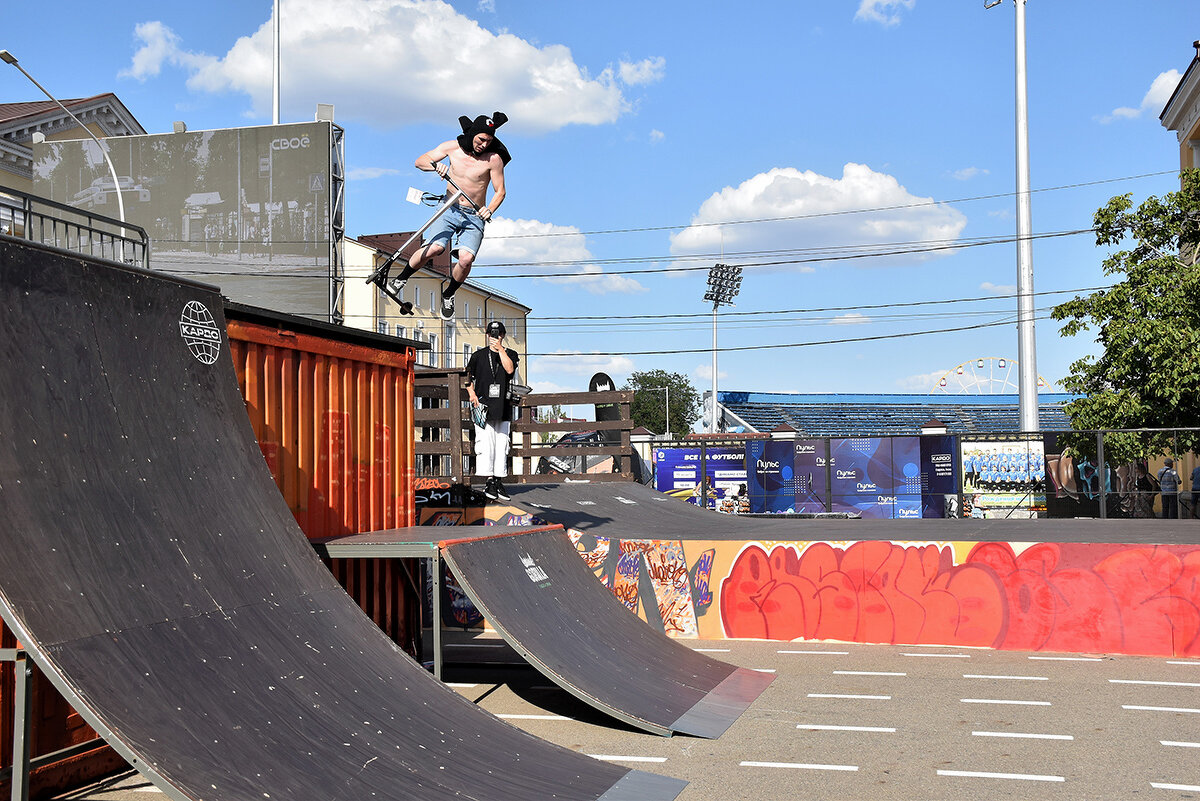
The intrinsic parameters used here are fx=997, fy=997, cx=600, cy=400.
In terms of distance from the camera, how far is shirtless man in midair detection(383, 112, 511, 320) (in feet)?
30.7

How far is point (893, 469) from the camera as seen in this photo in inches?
974

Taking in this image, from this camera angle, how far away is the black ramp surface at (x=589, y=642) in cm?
800

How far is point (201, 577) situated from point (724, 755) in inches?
155

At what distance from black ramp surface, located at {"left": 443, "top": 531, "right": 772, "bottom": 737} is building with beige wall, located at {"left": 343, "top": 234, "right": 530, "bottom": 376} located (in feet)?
86.6

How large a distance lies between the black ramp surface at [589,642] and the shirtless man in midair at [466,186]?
9.00ft

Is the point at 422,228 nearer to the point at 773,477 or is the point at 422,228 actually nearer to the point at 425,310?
the point at 773,477

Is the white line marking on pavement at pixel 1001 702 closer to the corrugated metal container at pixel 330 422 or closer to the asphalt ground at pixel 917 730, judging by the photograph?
the asphalt ground at pixel 917 730

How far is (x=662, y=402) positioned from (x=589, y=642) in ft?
301

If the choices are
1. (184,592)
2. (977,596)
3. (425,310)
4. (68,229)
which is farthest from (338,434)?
(425,310)

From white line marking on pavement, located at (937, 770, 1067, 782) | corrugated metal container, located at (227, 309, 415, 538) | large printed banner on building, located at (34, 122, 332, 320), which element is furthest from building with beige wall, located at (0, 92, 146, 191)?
white line marking on pavement, located at (937, 770, 1067, 782)

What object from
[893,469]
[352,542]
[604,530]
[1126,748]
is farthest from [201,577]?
[893,469]

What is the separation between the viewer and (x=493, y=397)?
12320 millimetres

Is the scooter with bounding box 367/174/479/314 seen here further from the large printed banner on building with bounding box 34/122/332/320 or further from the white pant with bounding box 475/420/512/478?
the large printed banner on building with bounding box 34/122/332/320

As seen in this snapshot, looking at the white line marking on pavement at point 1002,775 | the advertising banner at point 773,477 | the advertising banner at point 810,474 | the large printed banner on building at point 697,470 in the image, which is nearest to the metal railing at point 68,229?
the white line marking on pavement at point 1002,775
